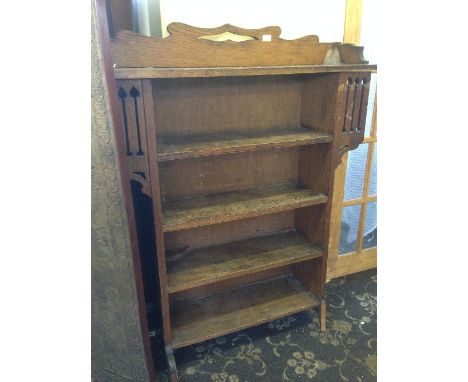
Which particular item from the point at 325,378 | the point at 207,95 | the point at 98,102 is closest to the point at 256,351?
the point at 325,378

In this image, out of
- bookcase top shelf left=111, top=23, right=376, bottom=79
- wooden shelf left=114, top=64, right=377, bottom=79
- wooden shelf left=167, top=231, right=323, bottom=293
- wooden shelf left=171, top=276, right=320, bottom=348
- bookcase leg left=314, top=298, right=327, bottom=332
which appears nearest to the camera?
wooden shelf left=114, top=64, right=377, bottom=79


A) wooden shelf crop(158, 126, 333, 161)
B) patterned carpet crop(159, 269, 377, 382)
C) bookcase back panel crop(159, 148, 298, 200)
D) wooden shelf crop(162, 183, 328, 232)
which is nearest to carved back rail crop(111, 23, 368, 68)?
wooden shelf crop(158, 126, 333, 161)

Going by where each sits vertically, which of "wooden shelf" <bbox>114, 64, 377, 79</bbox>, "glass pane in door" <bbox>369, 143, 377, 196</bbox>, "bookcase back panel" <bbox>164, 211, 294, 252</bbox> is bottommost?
"bookcase back panel" <bbox>164, 211, 294, 252</bbox>

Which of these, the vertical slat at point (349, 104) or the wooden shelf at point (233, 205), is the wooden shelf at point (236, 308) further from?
the vertical slat at point (349, 104)

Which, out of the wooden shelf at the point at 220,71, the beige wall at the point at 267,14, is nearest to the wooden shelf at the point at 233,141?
the wooden shelf at the point at 220,71

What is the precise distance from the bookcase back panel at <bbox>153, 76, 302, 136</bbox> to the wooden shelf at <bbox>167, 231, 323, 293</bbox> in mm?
602

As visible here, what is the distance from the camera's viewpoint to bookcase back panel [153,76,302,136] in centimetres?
143

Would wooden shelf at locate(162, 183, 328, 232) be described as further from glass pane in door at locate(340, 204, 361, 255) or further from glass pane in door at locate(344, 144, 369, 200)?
glass pane in door at locate(340, 204, 361, 255)

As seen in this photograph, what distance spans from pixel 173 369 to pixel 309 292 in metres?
0.81

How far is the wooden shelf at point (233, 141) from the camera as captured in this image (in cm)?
127

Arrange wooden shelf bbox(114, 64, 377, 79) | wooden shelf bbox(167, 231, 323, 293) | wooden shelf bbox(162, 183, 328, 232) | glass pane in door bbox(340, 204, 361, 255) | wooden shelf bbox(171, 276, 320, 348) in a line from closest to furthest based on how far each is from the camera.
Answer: wooden shelf bbox(114, 64, 377, 79)
wooden shelf bbox(162, 183, 328, 232)
wooden shelf bbox(167, 231, 323, 293)
wooden shelf bbox(171, 276, 320, 348)
glass pane in door bbox(340, 204, 361, 255)

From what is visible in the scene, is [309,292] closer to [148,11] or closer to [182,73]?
[182,73]

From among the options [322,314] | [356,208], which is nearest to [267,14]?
[356,208]

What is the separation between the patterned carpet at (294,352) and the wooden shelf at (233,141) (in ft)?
3.27
